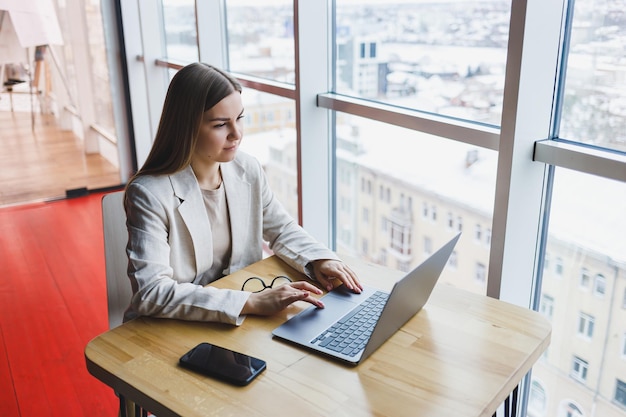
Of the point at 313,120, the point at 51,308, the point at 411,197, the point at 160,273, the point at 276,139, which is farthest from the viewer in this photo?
the point at 276,139

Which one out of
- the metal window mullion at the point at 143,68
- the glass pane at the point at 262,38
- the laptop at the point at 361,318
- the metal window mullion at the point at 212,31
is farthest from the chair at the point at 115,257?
the metal window mullion at the point at 143,68

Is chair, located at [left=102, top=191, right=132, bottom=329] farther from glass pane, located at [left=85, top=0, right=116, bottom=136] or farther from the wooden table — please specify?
glass pane, located at [left=85, top=0, right=116, bottom=136]

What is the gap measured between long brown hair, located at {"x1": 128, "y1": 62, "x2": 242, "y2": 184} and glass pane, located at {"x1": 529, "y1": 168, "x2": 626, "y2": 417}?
104cm

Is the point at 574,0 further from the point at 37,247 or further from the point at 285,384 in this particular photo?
the point at 37,247

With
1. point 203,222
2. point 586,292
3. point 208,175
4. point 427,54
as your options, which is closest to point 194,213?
point 203,222

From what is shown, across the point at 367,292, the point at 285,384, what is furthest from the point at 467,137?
the point at 285,384

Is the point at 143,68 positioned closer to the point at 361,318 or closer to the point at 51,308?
the point at 51,308

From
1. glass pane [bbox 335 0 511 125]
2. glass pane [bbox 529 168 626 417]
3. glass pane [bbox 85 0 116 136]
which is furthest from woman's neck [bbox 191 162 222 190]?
glass pane [bbox 85 0 116 136]

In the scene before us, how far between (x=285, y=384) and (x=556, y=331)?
105 centimetres

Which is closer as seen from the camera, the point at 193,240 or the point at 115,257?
the point at 193,240

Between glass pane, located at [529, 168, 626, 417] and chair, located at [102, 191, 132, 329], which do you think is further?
chair, located at [102, 191, 132, 329]

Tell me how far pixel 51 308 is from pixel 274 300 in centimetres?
212

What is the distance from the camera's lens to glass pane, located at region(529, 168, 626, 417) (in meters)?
1.60

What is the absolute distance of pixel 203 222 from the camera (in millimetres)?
1661
